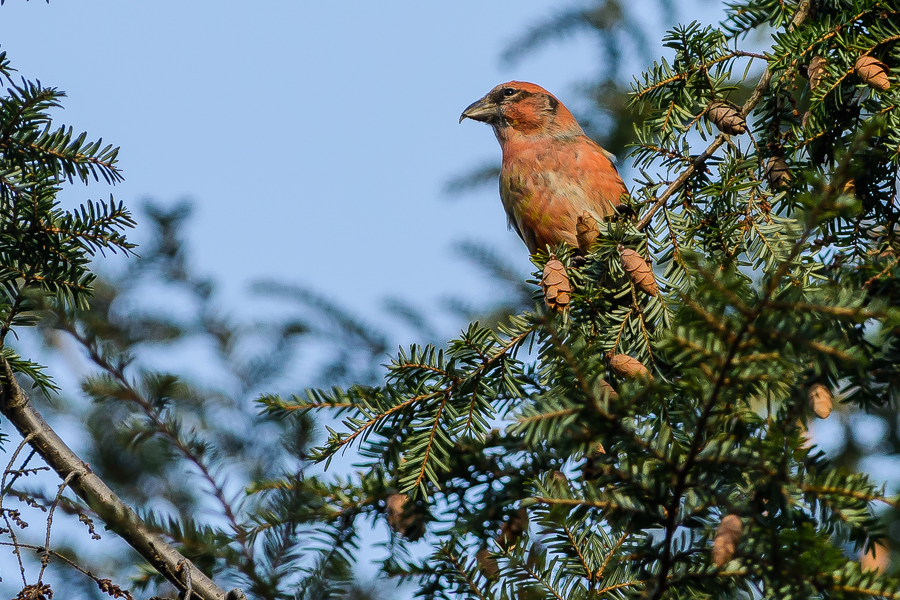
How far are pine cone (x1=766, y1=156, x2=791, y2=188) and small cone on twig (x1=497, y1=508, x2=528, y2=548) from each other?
1.09m

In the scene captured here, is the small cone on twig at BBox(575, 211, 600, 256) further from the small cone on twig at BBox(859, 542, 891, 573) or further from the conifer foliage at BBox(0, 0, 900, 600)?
the small cone on twig at BBox(859, 542, 891, 573)

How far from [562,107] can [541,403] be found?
129 inches

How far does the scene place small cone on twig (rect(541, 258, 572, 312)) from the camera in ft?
6.81

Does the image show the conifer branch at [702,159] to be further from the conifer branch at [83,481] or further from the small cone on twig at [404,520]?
the conifer branch at [83,481]

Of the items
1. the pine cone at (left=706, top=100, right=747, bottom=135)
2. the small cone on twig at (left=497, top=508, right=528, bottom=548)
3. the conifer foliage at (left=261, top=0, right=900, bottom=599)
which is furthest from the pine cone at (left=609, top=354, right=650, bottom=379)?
the pine cone at (left=706, top=100, right=747, bottom=135)

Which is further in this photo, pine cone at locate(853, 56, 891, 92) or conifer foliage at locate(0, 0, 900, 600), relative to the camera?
pine cone at locate(853, 56, 891, 92)

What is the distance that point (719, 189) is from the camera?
2053 millimetres

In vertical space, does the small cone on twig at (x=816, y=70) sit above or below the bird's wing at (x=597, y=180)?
below

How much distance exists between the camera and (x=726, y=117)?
218 centimetres

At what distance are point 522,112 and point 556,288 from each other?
7.65ft

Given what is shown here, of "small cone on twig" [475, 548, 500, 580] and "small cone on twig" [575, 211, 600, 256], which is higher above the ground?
"small cone on twig" [575, 211, 600, 256]

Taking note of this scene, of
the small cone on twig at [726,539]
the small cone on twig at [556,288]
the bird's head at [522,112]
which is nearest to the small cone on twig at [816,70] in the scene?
the small cone on twig at [556,288]

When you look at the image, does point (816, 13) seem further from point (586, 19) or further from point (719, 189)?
point (586, 19)

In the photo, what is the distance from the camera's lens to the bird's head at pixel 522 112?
4.12 meters
